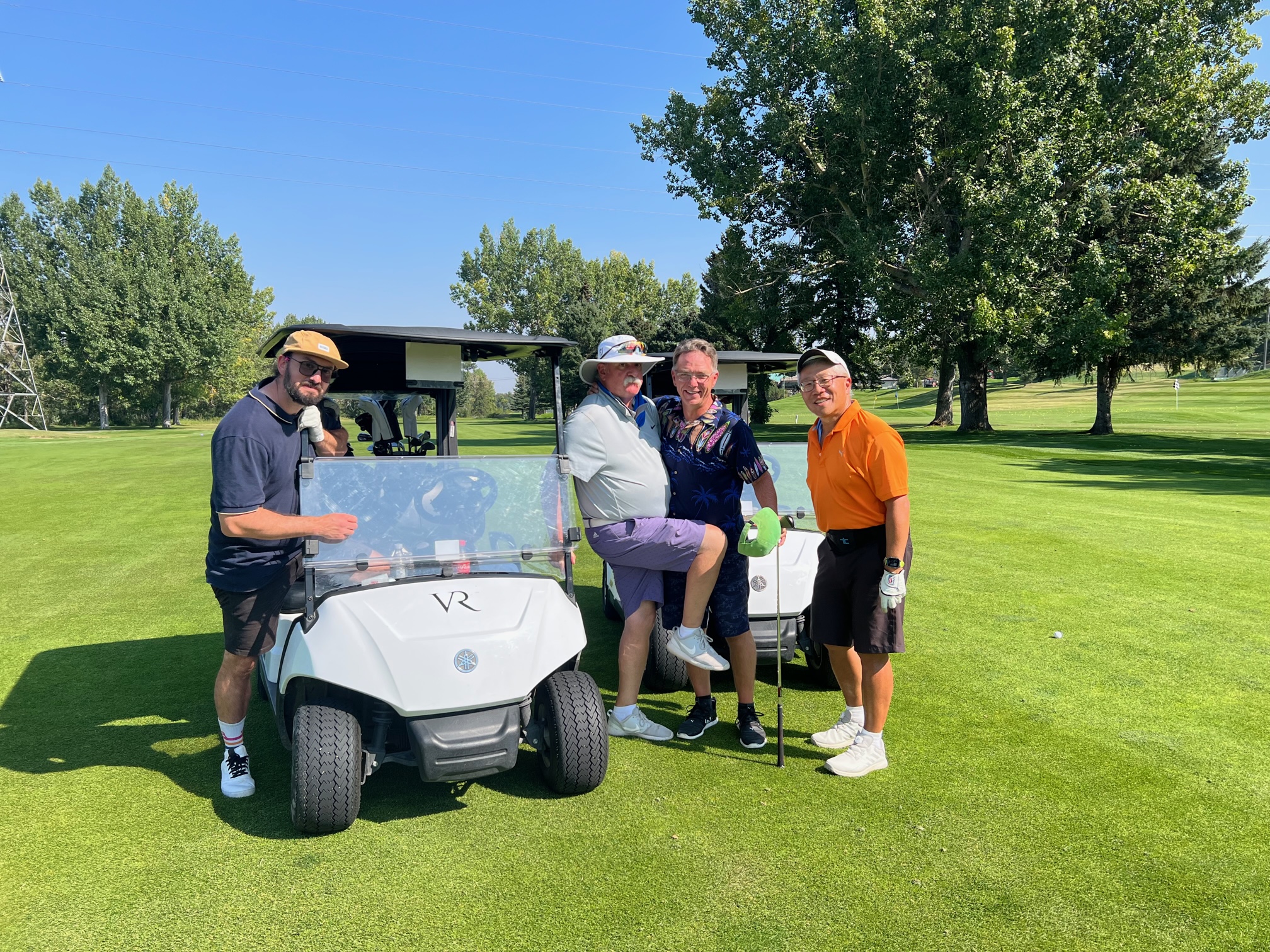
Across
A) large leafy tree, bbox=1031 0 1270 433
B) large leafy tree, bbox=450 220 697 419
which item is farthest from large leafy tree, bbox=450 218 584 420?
large leafy tree, bbox=1031 0 1270 433

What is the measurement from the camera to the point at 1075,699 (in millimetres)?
4520

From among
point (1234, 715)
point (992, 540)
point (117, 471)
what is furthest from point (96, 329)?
point (1234, 715)

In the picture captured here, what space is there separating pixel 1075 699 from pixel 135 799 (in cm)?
455

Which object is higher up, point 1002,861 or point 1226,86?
point 1226,86

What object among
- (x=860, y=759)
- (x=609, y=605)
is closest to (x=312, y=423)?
(x=860, y=759)

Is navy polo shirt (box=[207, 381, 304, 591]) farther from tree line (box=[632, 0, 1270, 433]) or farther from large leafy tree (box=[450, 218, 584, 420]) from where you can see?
large leafy tree (box=[450, 218, 584, 420])

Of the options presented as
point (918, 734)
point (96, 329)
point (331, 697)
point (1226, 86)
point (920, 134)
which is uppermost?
point (1226, 86)

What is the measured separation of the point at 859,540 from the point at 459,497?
1.74m

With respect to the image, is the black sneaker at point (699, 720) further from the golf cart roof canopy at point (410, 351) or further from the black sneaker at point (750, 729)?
the golf cart roof canopy at point (410, 351)

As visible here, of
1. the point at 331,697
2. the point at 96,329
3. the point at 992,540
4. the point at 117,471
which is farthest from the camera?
the point at 96,329

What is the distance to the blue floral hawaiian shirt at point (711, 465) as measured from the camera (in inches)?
152

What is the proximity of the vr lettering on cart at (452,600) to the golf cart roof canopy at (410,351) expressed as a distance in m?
1.18

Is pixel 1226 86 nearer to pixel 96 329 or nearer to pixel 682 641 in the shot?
pixel 682 641

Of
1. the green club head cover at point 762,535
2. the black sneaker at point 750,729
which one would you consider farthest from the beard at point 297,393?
the black sneaker at point 750,729
